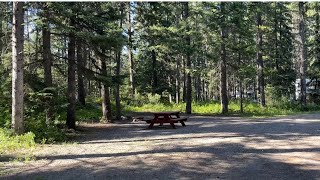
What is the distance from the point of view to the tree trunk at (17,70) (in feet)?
33.0

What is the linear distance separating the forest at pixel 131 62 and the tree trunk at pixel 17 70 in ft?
0.09

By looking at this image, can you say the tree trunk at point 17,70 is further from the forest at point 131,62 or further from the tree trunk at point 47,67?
the tree trunk at point 47,67

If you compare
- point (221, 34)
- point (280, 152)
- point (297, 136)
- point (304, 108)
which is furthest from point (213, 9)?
point (280, 152)

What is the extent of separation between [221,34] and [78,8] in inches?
506

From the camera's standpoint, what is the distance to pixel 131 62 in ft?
96.0

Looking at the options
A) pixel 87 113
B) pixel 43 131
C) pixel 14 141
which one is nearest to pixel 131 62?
pixel 87 113

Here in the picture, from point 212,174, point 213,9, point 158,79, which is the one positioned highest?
point 213,9

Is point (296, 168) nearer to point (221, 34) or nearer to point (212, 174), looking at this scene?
point (212, 174)

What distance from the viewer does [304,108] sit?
989 inches

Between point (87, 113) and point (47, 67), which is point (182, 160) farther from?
point (87, 113)

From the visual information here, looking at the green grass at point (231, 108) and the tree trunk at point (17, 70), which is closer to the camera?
the tree trunk at point (17, 70)

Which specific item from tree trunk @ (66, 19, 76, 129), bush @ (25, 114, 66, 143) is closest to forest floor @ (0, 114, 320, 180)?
bush @ (25, 114, 66, 143)

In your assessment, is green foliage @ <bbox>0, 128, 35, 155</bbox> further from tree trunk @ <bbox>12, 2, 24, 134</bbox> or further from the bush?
A: the bush

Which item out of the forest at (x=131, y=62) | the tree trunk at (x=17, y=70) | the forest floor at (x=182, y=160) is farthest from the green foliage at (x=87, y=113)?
the forest floor at (x=182, y=160)
